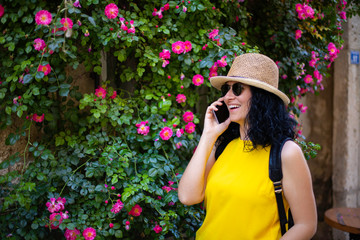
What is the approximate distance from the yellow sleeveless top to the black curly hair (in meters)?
0.06

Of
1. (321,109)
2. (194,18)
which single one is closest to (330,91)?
(321,109)

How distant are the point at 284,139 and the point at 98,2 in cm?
139

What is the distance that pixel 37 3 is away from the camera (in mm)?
2254

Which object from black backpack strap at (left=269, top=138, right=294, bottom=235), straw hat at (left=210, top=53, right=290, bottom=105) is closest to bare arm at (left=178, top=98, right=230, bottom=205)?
straw hat at (left=210, top=53, right=290, bottom=105)

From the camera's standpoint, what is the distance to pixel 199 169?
Result: 1.84 m

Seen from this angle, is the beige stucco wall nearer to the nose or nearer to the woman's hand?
the woman's hand

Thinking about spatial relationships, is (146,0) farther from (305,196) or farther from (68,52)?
(305,196)

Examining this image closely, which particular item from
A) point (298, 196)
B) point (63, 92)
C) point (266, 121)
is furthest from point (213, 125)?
point (63, 92)

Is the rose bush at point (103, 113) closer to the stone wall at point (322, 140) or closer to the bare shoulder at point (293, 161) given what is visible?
the bare shoulder at point (293, 161)

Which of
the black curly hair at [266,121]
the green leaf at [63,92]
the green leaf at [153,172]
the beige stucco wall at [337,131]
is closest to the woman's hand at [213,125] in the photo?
the black curly hair at [266,121]

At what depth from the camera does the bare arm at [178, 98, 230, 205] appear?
72.8 inches

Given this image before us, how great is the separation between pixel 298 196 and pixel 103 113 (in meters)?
1.32

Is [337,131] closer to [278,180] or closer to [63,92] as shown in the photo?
[278,180]

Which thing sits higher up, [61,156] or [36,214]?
[61,156]
